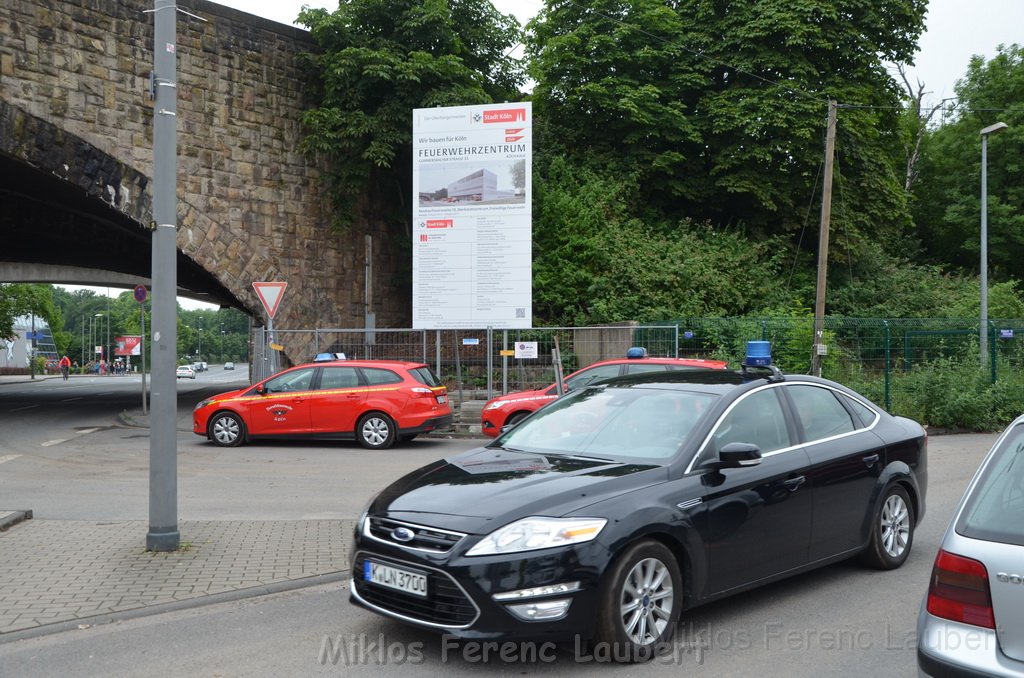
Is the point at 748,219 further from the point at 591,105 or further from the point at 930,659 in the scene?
the point at 930,659

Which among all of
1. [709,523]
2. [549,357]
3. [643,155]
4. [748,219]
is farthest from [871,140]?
[709,523]

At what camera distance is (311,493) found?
10117mm

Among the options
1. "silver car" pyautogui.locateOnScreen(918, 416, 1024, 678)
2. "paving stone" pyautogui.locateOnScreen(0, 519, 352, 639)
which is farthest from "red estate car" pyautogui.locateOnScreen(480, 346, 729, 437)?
"silver car" pyautogui.locateOnScreen(918, 416, 1024, 678)

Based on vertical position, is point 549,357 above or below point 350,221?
below

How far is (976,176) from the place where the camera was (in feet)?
124

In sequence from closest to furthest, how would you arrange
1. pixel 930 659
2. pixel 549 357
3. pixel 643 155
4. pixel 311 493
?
pixel 930 659 < pixel 311 493 < pixel 549 357 < pixel 643 155

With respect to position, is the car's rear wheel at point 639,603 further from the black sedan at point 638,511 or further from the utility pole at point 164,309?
the utility pole at point 164,309

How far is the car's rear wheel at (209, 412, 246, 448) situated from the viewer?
1548 centimetres

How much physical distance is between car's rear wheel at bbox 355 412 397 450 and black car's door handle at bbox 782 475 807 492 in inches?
409

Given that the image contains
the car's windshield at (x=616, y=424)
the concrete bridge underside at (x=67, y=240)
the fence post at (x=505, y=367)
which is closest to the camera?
the car's windshield at (x=616, y=424)

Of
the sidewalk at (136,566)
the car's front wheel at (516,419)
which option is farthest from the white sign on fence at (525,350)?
the sidewalk at (136,566)

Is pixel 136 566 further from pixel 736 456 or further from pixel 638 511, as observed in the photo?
pixel 736 456

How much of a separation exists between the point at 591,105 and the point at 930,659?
2577 centimetres

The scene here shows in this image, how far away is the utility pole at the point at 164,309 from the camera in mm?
6676
